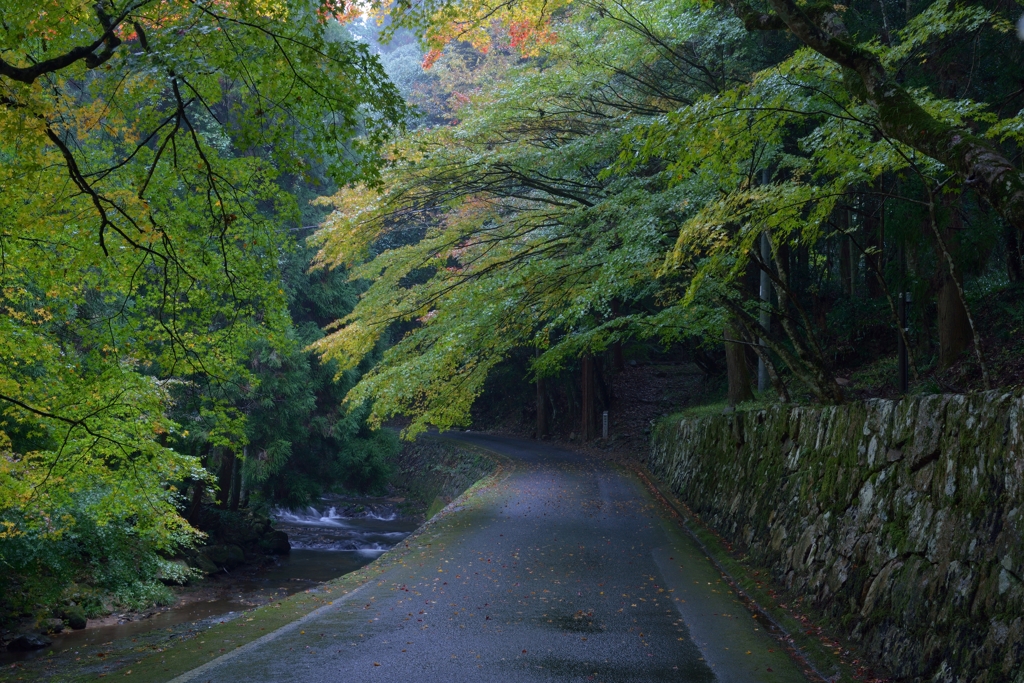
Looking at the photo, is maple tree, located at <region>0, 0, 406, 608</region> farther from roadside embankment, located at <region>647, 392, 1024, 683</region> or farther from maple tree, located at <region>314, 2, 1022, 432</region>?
roadside embankment, located at <region>647, 392, 1024, 683</region>

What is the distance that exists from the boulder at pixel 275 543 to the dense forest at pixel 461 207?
1950 mm

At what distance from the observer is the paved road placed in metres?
5.72

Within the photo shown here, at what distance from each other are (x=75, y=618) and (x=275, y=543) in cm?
720

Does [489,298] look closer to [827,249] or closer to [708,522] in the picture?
[708,522]

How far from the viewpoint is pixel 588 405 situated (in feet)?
95.7

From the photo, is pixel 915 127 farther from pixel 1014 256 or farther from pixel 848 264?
pixel 848 264

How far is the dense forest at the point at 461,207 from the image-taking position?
19.9 feet

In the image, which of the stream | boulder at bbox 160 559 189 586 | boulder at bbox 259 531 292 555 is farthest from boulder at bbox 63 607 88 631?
boulder at bbox 259 531 292 555

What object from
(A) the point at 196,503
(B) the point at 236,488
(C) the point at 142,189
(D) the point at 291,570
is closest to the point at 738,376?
(D) the point at 291,570

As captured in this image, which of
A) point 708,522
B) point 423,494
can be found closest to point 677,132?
point 708,522

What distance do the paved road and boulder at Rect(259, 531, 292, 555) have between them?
7.70m

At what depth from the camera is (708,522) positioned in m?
12.7

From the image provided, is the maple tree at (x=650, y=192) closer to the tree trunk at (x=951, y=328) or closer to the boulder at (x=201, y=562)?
the tree trunk at (x=951, y=328)

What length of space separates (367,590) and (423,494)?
1946cm
